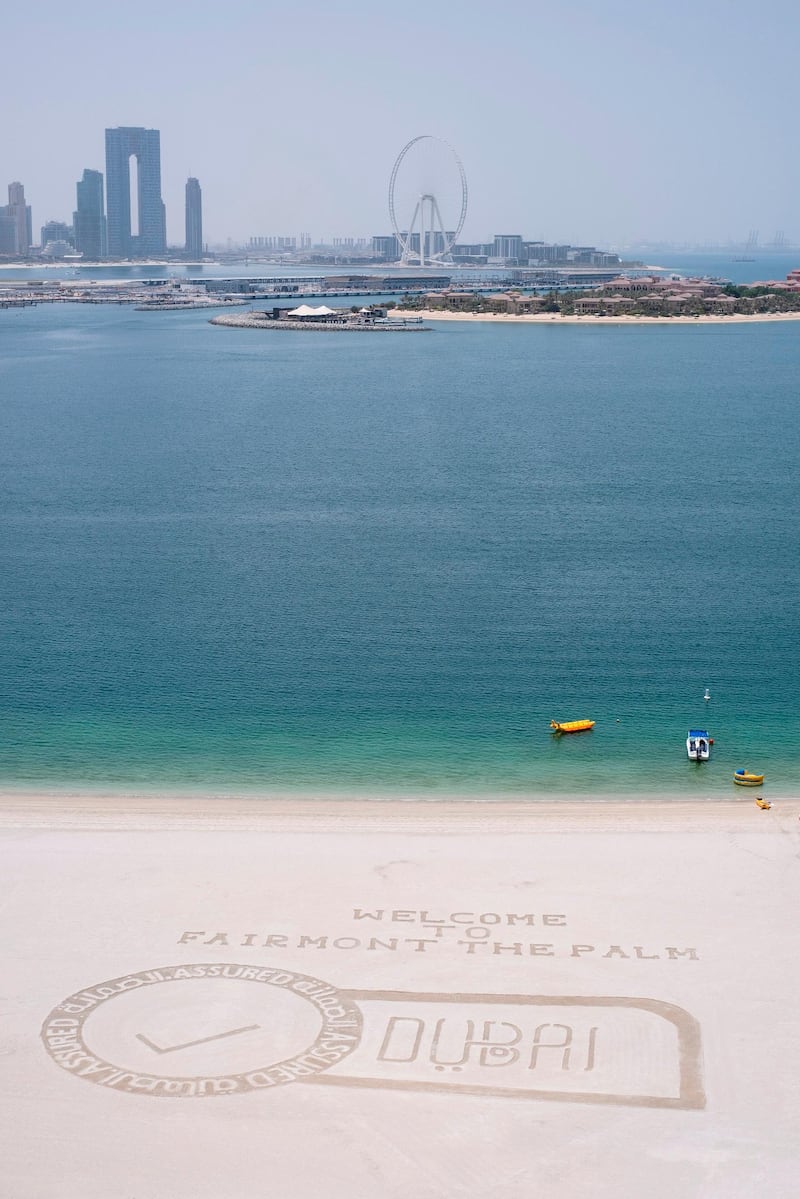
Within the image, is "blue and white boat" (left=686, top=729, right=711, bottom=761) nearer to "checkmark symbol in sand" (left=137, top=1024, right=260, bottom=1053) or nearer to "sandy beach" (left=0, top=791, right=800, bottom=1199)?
"sandy beach" (left=0, top=791, right=800, bottom=1199)

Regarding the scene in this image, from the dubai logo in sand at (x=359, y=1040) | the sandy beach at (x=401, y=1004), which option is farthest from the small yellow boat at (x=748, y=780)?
the dubai logo in sand at (x=359, y=1040)

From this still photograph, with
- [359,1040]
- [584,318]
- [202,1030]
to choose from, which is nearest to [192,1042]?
[202,1030]

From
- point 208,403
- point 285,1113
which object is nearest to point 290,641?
point 285,1113

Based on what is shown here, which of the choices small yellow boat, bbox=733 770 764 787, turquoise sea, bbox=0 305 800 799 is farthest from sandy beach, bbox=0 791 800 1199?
turquoise sea, bbox=0 305 800 799

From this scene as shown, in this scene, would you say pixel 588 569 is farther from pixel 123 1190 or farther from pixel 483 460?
pixel 123 1190

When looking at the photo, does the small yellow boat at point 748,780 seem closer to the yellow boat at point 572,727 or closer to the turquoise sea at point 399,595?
the turquoise sea at point 399,595

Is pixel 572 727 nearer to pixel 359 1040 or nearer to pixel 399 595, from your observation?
pixel 399 595
